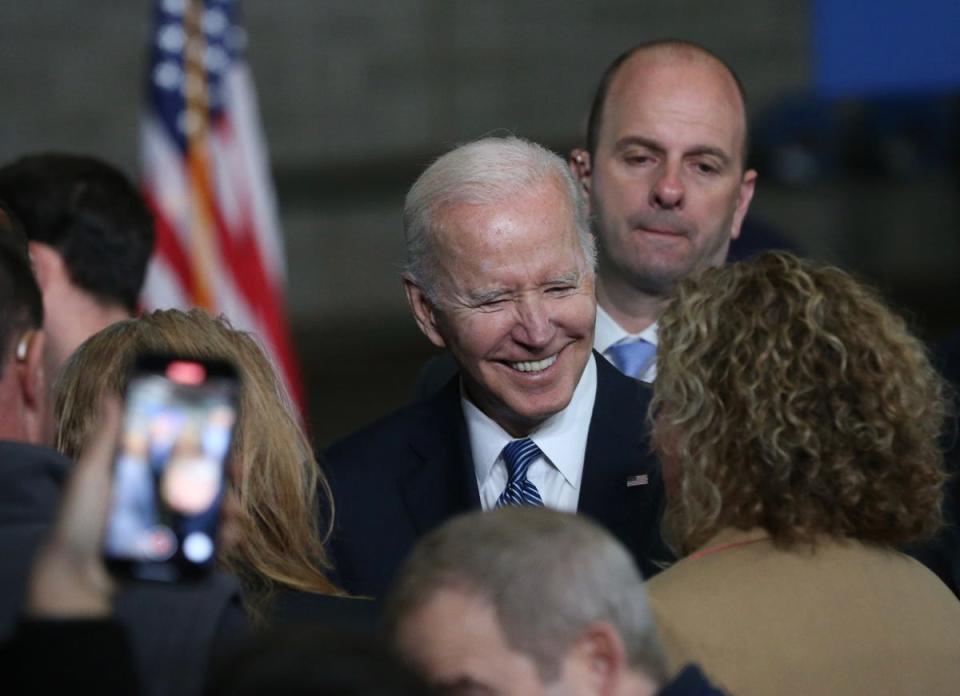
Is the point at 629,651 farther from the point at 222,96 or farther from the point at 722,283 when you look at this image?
the point at 222,96

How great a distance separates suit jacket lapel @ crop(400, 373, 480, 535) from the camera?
3.07 meters

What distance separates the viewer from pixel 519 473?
3.07m

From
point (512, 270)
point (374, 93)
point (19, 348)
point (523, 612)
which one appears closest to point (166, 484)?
point (523, 612)

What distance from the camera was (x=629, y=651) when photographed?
1.88m

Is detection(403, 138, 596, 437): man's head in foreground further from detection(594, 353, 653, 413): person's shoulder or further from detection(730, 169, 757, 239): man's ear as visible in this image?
detection(730, 169, 757, 239): man's ear

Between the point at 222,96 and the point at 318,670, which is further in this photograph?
the point at 222,96

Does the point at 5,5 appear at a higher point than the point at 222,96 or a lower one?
lower

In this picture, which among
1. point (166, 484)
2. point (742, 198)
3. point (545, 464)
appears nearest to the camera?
point (166, 484)

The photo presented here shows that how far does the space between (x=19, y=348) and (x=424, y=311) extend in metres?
1.00

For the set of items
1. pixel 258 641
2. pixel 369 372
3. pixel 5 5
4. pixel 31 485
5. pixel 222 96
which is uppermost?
pixel 258 641

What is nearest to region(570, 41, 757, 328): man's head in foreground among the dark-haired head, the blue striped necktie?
the blue striped necktie

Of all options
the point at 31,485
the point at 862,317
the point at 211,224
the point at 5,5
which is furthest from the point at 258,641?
the point at 5,5

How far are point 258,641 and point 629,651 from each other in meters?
0.51

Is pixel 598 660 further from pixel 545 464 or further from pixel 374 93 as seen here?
pixel 374 93
